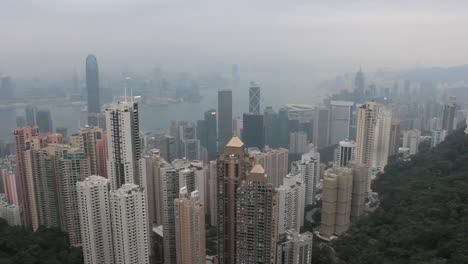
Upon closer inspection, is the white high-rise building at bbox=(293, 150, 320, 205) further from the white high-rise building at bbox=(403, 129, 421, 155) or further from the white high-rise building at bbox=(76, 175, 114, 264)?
the white high-rise building at bbox=(76, 175, 114, 264)

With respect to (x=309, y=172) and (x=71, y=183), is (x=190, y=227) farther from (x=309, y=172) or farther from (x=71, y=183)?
(x=309, y=172)

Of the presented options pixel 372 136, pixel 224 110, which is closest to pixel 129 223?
pixel 372 136

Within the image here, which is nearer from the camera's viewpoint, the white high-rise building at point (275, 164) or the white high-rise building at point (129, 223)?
the white high-rise building at point (129, 223)

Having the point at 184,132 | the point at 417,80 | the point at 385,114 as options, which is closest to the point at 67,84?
the point at 184,132

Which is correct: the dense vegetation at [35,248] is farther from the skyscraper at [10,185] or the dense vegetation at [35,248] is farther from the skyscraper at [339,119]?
the skyscraper at [339,119]

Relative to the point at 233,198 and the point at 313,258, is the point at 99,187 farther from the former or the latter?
the point at 313,258

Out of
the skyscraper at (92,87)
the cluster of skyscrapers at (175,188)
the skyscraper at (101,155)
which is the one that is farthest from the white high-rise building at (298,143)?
the skyscraper at (101,155)

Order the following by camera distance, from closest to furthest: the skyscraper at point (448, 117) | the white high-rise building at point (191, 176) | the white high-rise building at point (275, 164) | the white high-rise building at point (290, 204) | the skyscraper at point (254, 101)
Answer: the white high-rise building at point (191, 176)
the white high-rise building at point (290, 204)
the white high-rise building at point (275, 164)
the skyscraper at point (254, 101)
the skyscraper at point (448, 117)

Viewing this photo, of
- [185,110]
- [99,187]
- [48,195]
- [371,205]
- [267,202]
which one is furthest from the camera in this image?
[185,110]
